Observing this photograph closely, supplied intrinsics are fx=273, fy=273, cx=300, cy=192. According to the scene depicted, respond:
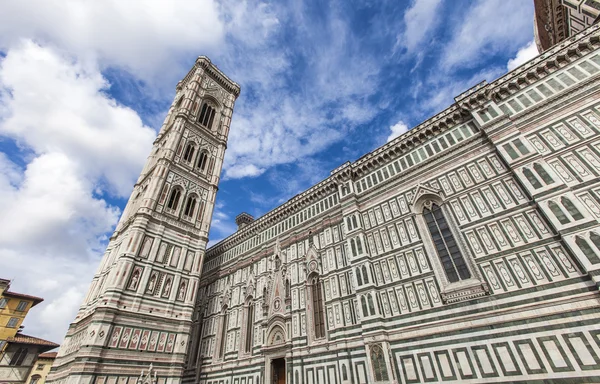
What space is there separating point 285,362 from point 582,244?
47.7 feet

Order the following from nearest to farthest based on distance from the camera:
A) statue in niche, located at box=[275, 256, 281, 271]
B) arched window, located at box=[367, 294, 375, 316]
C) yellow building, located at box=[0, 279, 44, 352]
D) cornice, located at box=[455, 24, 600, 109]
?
cornice, located at box=[455, 24, 600, 109], arched window, located at box=[367, 294, 375, 316], statue in niche, located at box=[275, 256, 281, 271], yellow building, located at box=[0, 279, 44, 352]

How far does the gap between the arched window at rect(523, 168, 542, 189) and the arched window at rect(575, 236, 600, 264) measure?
231 cm

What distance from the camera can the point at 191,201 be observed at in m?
25.0

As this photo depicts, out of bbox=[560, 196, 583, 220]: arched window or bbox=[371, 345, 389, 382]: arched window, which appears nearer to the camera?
bbox=[560, 196, 583, 220]: arched window

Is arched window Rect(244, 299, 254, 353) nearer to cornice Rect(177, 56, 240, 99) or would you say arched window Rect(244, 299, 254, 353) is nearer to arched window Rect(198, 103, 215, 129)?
arched window Rect(198, 103, 215, 129)

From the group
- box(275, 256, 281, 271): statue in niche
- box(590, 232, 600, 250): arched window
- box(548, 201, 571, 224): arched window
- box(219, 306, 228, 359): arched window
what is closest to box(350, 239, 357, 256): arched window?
box(275, 256, 281, 271): statue in niche

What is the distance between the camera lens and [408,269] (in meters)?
13.0

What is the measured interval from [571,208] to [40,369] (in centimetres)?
4787

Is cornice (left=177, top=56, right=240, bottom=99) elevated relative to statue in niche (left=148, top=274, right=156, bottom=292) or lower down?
elevated

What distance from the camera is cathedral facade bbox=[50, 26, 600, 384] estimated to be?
9578 mm

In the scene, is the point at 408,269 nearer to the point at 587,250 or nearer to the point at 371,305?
the point at 371,305

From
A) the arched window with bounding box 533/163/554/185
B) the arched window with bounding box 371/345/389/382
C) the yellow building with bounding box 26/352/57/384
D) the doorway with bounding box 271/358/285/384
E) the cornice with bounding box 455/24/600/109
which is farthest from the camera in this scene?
the yellow building with bounding box 26/352/57/384

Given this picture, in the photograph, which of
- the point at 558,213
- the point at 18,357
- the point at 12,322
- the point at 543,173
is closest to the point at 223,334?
the point at 558,213

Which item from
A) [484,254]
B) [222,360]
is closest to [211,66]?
[222,360]
